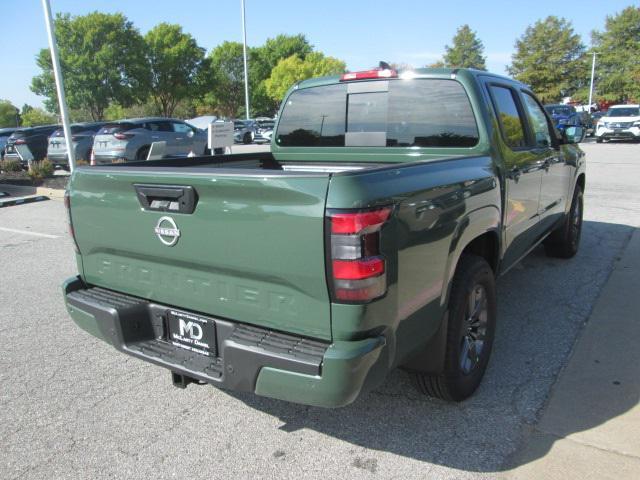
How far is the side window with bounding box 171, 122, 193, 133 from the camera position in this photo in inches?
656

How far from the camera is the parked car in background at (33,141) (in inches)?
721

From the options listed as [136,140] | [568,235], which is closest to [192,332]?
[568,235]

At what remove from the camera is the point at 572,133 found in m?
5.05

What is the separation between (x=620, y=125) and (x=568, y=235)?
21613 mm

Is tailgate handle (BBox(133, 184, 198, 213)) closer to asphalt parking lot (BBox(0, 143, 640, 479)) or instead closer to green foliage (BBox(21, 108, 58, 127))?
asphalt parking lot (BBox(0, 143, 640, 479))

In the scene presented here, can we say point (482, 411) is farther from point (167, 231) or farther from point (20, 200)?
point (20, 200)

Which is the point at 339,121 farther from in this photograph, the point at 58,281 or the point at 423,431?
the point at 58,281

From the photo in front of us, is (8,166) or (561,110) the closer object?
(8,166)

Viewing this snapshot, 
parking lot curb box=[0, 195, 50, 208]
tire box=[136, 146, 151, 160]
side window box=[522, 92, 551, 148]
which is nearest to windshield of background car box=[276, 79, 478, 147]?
side window box=[522, 92, 551, 148]

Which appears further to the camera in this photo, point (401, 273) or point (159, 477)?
point (159, 477)

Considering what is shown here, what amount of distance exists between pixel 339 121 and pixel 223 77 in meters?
67.5

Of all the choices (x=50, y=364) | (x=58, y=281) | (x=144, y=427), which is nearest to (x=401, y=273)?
(x=144, y=427)

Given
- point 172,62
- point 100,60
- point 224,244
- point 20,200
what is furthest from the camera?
point 172,62

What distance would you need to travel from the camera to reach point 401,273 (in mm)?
2143
